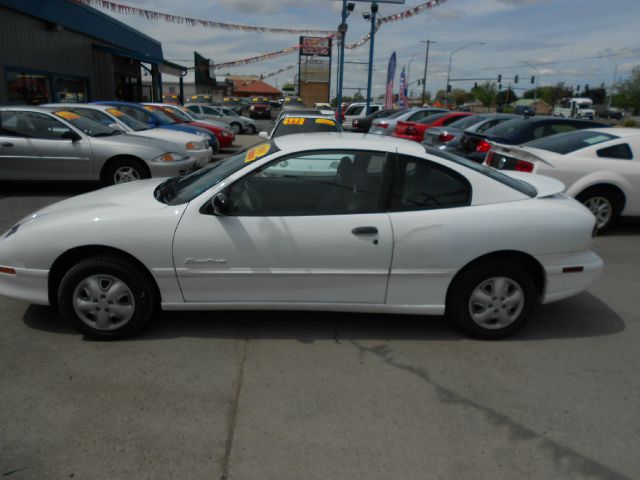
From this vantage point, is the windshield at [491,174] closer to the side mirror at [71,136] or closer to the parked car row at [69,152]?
the parked car row at [69,152]

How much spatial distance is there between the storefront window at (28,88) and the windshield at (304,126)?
11405 mm

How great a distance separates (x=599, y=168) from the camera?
6574 millimetres

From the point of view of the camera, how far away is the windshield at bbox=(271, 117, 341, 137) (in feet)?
29.5

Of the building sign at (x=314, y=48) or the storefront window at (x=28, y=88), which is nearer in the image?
the storefront window at (x=28, y=88)

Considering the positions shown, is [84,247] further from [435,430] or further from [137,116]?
[137,116]

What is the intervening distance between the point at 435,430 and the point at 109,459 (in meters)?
1.68

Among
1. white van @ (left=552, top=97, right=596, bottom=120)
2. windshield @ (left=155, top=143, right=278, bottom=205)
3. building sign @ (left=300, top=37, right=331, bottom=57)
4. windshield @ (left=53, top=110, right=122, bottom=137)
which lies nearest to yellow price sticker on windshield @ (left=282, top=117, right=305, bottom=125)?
windshield @ (left=53, top=110, right=122, bottom=137)

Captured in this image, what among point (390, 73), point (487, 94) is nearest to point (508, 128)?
point (390, 73)

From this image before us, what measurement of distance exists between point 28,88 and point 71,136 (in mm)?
11047

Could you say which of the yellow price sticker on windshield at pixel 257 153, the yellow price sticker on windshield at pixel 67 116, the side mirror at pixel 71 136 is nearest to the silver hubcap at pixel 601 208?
the yellow price sticker on windshield at pixel 257 153

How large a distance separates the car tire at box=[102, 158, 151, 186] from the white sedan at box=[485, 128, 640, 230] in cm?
585

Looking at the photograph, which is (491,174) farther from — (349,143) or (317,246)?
(317,246)

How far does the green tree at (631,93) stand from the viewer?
6406 centimetres

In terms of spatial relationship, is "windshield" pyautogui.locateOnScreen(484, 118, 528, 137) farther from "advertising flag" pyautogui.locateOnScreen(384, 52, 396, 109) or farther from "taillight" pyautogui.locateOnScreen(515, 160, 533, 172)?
"advertising flag" pyautogui.locateOnScreen(384, 52, 396, 109)
